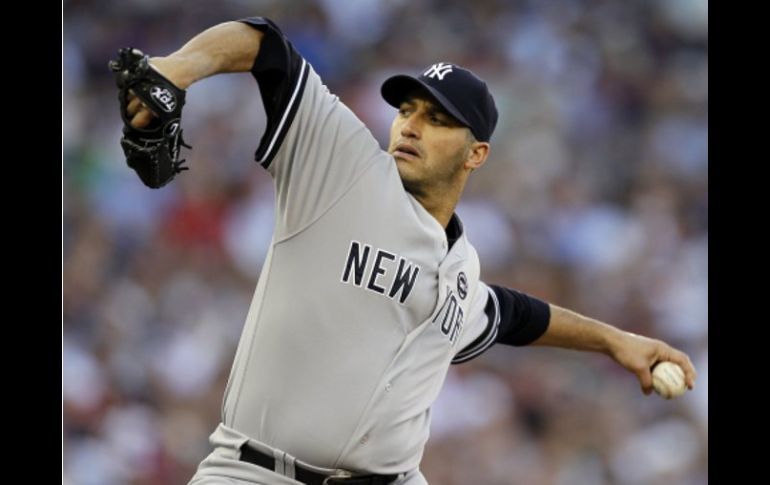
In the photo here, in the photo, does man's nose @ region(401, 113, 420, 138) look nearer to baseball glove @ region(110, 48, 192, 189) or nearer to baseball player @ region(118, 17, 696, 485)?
baseball player @ region(118, 17, 696, 485)

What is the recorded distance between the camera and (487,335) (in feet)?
12.1

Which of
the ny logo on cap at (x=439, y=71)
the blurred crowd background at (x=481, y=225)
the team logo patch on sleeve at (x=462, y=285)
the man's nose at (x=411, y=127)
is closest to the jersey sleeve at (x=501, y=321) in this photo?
the team logo patch on sleeve at (x=462, y=285)

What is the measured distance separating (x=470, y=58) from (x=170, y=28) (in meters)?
1.90

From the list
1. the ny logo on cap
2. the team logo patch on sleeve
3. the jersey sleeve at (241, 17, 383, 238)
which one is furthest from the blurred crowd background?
the jersey sleeve at (241, 17, 383, 238)

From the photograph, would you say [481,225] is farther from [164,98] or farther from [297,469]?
[164,98]

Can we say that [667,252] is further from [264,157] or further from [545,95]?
[264,157]

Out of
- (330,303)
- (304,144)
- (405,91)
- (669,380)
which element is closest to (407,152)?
(405,91)

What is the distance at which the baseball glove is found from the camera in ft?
7.70

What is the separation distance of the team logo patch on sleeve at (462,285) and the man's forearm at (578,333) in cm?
55

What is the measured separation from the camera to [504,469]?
573 cm

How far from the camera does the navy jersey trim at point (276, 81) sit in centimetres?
269

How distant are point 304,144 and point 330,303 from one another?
435 mm

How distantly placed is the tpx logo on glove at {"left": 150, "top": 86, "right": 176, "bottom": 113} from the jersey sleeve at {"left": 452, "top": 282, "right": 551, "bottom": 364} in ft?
4.84

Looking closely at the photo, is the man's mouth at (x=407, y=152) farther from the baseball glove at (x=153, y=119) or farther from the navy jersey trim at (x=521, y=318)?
the baseball glove at (x=153, y=119)
